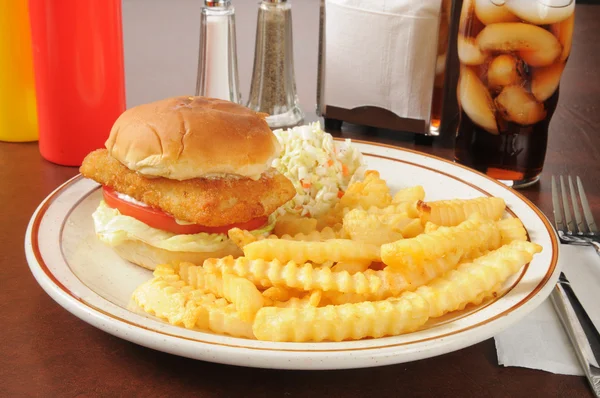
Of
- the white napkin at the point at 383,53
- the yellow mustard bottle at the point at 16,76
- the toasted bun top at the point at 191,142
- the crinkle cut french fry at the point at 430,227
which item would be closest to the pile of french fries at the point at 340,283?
the crinkle cut french fry at the point at 430,227

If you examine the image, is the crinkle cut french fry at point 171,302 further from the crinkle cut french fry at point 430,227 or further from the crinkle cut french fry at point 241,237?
the crinkle cut french fry at point 430,227

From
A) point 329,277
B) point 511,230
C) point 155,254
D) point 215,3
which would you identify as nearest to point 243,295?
point 329,277

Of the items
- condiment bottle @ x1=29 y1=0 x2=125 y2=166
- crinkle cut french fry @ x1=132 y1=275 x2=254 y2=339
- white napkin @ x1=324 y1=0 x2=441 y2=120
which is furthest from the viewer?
white napkin @ x1=324 y1=0 x2=441 y2=120

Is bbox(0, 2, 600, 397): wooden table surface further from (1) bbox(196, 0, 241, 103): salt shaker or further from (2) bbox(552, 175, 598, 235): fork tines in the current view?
(1) bbox(196, 0, 241, 103): salt shaker

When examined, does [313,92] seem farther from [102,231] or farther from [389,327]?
[389,327]

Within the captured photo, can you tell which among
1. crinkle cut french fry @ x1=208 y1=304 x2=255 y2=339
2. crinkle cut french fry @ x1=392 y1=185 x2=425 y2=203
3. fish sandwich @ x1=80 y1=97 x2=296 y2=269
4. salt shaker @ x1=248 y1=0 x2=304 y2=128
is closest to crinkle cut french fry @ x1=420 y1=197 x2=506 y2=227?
crinkle cut french fry @ x1=392 y1=185 x2=425 y2=203

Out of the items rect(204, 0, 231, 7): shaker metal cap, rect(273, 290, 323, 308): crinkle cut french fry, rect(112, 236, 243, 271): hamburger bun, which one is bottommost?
rect(112, 236, 243, 271): hamburger bun

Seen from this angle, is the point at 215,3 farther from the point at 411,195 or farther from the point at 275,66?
the point at 411,195
